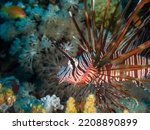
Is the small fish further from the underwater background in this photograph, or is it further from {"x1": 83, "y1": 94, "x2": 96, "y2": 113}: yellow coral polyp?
{"x1": 83, "y1": 94, "x2": 96, "y2": 113}: yellow coral polyp

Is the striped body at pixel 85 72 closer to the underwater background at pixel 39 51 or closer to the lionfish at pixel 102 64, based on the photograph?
the lionfish at pixel 102 64

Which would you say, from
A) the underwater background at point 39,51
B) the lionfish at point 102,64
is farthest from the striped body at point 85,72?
the underwater background at point 39,51

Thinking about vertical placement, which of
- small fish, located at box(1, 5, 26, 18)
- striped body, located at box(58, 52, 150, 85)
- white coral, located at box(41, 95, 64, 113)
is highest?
small fish, located at box(1, 5, 26, 18)

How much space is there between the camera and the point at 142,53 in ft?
10.1

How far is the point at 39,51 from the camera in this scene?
4.18 metres

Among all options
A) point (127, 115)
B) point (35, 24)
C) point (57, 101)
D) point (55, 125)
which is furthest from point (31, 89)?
point (127, 115)

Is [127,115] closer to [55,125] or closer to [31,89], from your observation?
[55,125]

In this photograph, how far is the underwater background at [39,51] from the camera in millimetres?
3834

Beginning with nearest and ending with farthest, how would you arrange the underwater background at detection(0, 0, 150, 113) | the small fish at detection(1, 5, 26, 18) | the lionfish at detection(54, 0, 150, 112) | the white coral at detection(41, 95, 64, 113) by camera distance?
the lionfish at detection(54, 0, 150, 112), the white coral at detection(41, 95, 64, 113), the underwater background at detection(0, 0, 150, 113), the small fish at detection(1, 5, 26, 18)

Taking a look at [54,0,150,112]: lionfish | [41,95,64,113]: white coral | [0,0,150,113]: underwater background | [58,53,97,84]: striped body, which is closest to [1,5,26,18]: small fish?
[0,0,150,113]: underwater background

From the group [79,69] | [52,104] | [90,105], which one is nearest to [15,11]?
[52,104]

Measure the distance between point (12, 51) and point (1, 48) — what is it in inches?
12.8

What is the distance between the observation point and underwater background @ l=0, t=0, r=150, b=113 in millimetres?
3834

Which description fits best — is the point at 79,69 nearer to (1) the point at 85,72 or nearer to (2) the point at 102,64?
(1) the point at 85,72
